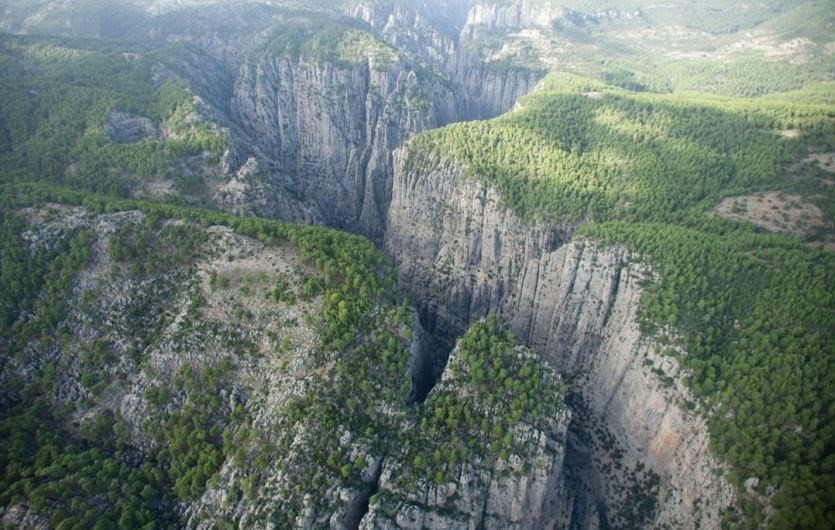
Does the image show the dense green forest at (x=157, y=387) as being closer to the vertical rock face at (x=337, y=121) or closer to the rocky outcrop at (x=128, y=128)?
the rocky outcrop at (x=128, y=128)

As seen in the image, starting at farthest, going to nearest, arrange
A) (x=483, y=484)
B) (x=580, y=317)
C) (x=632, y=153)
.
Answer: (x=632, y=153) < (x=580, y=317) < (x=483, y=484)

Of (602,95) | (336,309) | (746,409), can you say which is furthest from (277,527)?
(602,95)

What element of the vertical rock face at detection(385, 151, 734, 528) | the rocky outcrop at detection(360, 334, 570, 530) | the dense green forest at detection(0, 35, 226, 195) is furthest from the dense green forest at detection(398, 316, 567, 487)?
the dense green forest at detection(0, 35, 226, 195)

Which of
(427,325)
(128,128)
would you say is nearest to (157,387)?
(427,325)

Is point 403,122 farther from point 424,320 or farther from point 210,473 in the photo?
point 210,473

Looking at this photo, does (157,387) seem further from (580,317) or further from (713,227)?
(713,227)

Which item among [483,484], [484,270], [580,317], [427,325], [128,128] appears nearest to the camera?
[483,484]
